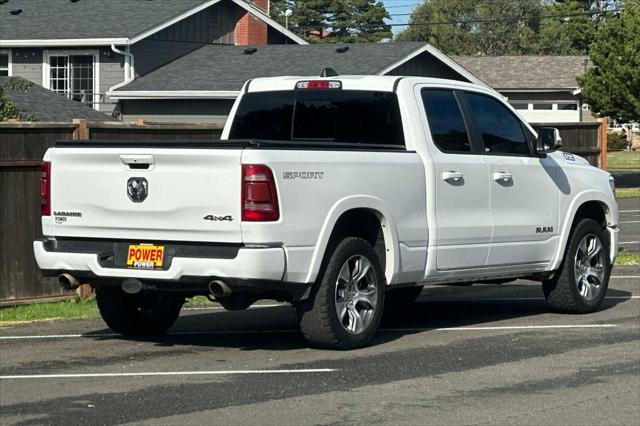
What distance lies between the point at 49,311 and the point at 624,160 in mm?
57631

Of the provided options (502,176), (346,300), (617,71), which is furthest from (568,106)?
(346,300)

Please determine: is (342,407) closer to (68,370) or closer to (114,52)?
(68,370)

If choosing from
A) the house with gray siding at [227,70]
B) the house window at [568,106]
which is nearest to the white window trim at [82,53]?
the house with gray siding at [227,70]

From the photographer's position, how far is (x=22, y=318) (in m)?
13.1

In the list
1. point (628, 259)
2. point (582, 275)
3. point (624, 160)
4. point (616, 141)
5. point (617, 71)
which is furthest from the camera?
point (616, 141)

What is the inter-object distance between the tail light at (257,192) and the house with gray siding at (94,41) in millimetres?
26854

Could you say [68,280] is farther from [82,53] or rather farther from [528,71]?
[528,71]

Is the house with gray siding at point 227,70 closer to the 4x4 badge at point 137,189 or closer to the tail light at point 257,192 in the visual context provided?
the 4x4 badge at point 137,189

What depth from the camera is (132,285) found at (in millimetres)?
10258

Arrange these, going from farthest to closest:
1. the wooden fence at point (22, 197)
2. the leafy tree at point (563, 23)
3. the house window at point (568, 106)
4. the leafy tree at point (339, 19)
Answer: the leafy tree at point (339, 19)
the leafy tree at point (563, 23)
the house window at point (568, 106)
the wooden fence at point (22, 197)

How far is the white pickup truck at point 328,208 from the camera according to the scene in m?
9.97

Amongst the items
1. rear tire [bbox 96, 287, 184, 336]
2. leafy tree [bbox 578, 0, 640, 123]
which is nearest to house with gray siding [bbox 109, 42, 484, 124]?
leafy tree [bbox 578, 0, 640, 123]

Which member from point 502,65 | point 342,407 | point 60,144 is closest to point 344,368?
point 342,407

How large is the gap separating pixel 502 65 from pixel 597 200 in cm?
6120
